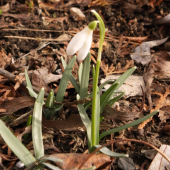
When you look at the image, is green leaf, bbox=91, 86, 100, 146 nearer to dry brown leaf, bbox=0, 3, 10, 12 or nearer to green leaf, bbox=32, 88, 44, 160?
green leaf, bbox=32, 88, 44, 160

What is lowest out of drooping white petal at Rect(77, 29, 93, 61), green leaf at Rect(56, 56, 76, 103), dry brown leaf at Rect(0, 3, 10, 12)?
green leaf at Rect(56, 56, 76, 103)

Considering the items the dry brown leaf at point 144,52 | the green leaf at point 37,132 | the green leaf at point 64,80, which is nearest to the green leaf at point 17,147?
the green leaf at point 37,132

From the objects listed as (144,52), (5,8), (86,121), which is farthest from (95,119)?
(5,8)

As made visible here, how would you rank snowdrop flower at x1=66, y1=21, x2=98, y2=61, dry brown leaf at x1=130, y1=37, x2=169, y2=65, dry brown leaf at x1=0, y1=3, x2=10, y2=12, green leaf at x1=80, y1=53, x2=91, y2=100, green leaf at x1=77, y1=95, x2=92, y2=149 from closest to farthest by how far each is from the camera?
snowdrop flower at x1=66, y1=21, x2=98, y2=61
green leaf at x1=77, y1=95, x2=92, y2=149
green leaf at x1=80, y1=53, x2=91, y2=100
dry brown leaf at x1=130, y1=37, x2=169, y2=65
dry brown leaf at x1=0, y1=3, x2=10, y2=12

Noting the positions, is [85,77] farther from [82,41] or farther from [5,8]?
[5,8]

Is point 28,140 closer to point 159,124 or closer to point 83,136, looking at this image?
point 83,136

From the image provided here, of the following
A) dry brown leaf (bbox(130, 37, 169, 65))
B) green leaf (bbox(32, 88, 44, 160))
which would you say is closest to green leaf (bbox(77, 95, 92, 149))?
green leaf (bbox(32, 88, 44, 160))

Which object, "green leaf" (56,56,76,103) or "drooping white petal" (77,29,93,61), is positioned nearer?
"drooping white petal" (77,29,93,61)

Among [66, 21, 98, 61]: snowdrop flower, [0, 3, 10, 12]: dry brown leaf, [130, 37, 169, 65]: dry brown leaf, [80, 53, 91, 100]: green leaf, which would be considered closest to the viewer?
[66, 21, 98, 61]: snowdrop flower

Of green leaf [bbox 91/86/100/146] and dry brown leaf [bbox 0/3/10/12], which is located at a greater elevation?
dry brown leaf [bbox 0/3/10/12]

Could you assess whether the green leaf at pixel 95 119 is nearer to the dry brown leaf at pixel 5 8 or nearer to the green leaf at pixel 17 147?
the green leaf at pixel 17 147

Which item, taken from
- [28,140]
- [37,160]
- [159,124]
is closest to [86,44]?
[37,160]
